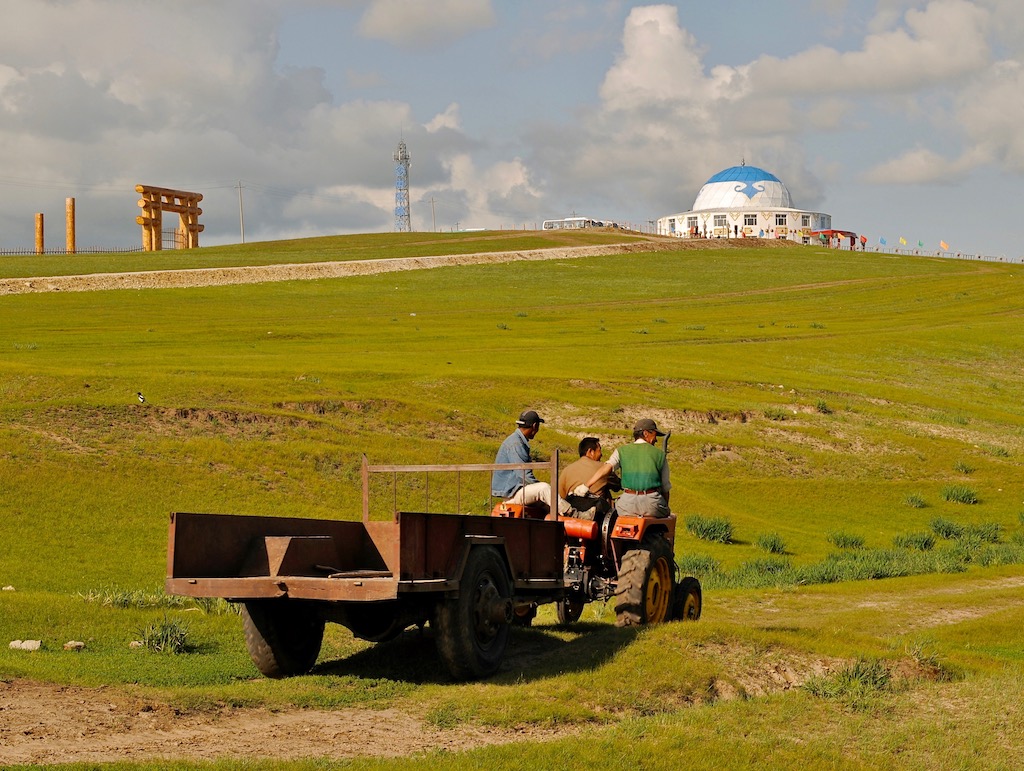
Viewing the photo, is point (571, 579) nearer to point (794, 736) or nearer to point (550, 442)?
point (794, 736)

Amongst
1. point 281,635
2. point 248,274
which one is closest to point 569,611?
point 281,635

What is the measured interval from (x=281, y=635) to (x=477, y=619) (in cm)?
200


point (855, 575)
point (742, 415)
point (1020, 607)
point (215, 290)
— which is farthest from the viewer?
point (215, 290)

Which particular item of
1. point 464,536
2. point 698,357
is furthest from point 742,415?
point 464,536

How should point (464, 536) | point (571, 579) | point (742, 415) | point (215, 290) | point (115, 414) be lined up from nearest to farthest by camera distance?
point (464, 536)
point (571, 579)
point (115, 414)
point (742, 415)
point (215, 290)

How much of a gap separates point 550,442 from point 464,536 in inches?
710

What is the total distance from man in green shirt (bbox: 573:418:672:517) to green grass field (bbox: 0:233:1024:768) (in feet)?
5.40

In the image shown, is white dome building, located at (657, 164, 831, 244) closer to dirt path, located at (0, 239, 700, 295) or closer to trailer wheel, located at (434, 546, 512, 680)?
dirt path, located at (0, 239, 700, 295)

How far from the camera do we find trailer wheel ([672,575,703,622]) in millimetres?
14547

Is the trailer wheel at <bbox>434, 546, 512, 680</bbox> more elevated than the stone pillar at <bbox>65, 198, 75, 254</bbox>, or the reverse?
the stone pillar at <bbox>65, 198, 75, 254</bbox>

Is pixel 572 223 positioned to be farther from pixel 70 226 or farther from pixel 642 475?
pixel 642 475

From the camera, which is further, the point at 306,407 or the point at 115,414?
the point at 306,407

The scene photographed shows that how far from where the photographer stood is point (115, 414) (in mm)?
25625

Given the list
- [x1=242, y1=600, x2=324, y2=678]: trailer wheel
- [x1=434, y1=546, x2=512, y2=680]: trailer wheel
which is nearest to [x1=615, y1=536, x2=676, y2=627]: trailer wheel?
[x1=434, y1=546, x2=512, y2=680]: trailer wheel
